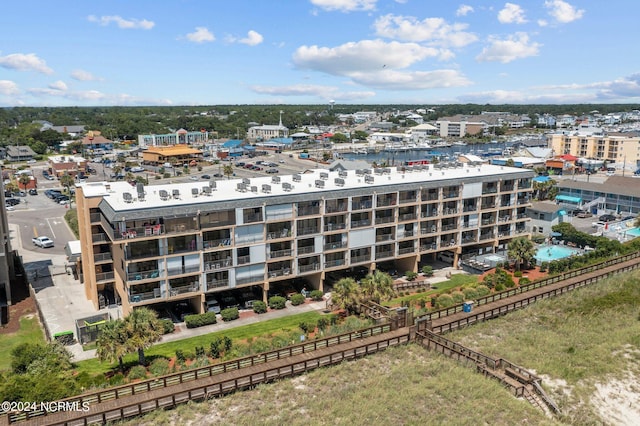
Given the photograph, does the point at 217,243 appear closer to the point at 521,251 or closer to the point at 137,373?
the point at 137,373

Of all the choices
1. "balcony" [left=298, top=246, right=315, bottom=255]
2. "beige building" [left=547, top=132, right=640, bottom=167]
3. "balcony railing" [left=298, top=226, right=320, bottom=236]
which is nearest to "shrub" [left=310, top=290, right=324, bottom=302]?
"balcony" [left=298, top=246, right=315, bottom=255]

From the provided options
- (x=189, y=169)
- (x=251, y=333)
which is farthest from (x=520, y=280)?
(x=189, y=169)

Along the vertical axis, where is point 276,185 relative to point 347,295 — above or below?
above

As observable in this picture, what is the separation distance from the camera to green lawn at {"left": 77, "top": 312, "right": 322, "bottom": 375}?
4175 cm

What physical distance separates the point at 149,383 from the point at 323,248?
3068 cm

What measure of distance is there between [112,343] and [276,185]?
2824 centimetres

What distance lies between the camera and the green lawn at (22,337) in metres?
44.6

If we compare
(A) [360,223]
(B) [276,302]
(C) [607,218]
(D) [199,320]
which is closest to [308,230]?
(A) [360,223]

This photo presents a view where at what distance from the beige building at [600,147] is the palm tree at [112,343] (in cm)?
16959

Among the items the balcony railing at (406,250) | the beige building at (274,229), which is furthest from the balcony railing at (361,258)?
the balcony railing at (406,250)

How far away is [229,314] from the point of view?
5088 centimetres

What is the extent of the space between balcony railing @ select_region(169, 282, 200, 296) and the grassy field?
21913mm

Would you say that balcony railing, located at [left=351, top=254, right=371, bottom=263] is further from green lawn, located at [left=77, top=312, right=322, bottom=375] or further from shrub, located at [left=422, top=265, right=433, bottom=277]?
green lawn, located at [left=77, top=312, right=322, bottom=375]

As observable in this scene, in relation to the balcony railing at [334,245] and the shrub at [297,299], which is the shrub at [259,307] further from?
the balcony railing at [334,245]
